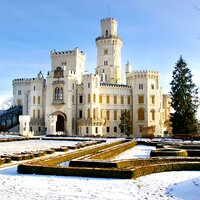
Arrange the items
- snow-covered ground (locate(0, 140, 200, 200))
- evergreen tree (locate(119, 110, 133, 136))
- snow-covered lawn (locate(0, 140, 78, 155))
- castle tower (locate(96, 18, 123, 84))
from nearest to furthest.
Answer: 1. snow-covered ground (locate(0, 140, 200, 200))
2. snow-covered lawn (locate(0, 140, 78, 155))
3. evergreen tree (locate(119, 110, 133, 136))
4. castle tower (locate(96, 18, 123, 84))

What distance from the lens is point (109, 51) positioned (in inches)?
2776

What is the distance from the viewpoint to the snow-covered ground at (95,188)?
973 centimetres

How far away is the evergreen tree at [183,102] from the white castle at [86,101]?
1079 cm

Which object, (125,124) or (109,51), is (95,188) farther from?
(109,51)

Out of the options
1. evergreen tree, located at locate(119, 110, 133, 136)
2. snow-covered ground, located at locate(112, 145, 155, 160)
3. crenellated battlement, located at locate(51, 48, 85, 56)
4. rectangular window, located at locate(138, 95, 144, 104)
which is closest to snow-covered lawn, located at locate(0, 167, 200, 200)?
snow-covered ground, located at locate(112, 145, 155, 160)

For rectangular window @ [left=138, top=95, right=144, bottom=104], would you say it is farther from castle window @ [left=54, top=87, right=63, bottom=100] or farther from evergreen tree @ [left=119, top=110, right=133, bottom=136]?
castle window @ [left=54, top=87, right=63, bottom=100]

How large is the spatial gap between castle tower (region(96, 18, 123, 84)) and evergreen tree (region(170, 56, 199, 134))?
879 inches

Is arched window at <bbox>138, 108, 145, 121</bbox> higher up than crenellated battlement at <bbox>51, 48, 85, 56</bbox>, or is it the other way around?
crenellated battlement at <bbox>51, 48, 85, 56</bbox>

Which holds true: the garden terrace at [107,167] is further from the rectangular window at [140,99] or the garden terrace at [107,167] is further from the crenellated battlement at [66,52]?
the crenellated battlement at [66,52]

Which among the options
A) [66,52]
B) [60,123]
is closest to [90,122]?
[60,123]

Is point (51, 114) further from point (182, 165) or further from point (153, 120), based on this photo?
point (182, 165)

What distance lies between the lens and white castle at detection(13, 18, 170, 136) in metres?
58.6

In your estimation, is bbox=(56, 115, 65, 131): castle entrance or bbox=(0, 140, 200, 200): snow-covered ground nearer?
bbox=(0, 140, 200, 200): snow-covered ground

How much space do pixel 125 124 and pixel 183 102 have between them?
14301mm
